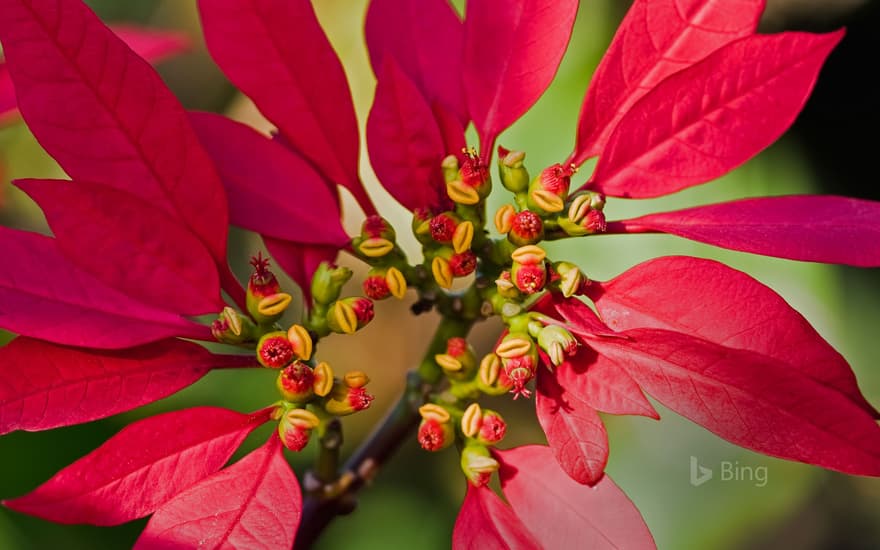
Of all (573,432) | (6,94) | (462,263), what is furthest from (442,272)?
(6,94)

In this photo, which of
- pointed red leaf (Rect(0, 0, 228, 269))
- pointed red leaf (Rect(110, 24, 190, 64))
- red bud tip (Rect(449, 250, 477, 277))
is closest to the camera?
pointed red leaf (Rect(0, 0, 228, 269))

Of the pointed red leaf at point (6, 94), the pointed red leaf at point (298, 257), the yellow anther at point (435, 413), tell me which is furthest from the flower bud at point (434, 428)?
the pointed red leaf at point (6, 94)

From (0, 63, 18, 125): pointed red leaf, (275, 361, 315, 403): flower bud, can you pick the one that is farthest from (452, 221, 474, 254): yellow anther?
(0, 63, 18, 125): pointed red leaf

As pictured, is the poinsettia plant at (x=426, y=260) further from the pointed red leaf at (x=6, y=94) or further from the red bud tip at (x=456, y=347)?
the pointed red leaf at (x=6, y=94)

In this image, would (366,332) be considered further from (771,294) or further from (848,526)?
(771,294)

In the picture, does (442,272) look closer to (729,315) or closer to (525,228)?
(525,228)

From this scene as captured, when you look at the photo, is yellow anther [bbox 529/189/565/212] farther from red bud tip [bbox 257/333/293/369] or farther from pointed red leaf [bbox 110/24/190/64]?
pointed red leaf [bbox 110/24/190/64]

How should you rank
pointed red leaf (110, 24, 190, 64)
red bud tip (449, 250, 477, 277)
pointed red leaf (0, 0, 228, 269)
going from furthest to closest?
pointed red leaf (110, 24, 190, 64)
red bud tip (449, 250, 477, 277)
pointed red leaf (0, 0, 228, 269)
